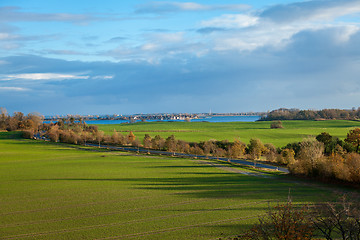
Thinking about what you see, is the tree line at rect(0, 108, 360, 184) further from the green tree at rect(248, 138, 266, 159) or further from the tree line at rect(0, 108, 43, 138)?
the tree line at rect(0, 108, 43, 138)

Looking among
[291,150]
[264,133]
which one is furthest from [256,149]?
[264,133]

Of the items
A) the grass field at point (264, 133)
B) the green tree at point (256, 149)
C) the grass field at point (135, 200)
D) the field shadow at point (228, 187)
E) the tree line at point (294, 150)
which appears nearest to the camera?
the grass field at point (135, 200)

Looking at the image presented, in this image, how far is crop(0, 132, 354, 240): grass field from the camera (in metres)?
24.7

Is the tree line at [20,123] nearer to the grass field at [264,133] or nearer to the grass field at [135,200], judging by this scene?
the grass field at [264,133]

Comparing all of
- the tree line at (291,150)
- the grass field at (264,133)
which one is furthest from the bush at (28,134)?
the grass field at (264,133)

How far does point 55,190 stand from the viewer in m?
39.9

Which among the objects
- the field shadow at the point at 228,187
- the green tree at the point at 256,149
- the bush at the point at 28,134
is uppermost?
the bush at the point at 28,134

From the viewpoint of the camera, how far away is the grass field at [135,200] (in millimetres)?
24703

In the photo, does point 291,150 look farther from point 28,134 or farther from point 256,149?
point 28,134

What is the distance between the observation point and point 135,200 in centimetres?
3447

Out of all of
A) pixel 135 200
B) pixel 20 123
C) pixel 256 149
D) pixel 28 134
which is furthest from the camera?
pixel 20 123

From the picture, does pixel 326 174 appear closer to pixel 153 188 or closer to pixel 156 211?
pixel 153 188

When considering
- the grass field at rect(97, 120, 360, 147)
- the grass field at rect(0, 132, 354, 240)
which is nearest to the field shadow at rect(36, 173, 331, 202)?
the grass field at rect(0, 132, 354, 240)

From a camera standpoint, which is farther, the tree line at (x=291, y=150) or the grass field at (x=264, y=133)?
the grass field at (x=264, y=133)
